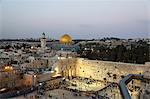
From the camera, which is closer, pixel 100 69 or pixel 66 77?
pixel 100 69

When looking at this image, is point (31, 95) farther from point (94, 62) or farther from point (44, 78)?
point (94, 62)

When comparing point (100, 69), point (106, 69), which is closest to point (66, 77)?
point (100, 69)

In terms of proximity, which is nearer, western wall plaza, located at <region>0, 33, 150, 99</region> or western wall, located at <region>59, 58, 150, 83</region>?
western wall plaza, located at <region>0, 33, 150, 99</region>

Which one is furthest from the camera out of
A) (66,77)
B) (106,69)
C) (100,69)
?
(66,77)

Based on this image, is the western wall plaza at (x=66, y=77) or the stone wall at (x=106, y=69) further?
the stone wall at (x=106, y=69)

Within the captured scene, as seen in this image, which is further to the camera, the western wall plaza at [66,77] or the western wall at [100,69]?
the western wall at [100,69]

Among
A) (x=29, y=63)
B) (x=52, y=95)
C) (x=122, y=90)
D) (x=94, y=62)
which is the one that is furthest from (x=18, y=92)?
(x=122, y=90)

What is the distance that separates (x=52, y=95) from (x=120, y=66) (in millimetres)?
2797

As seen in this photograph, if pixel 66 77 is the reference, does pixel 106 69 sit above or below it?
above

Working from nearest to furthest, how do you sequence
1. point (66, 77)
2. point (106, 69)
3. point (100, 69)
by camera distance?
point (106, 69) < point (100, 69) < point (66, 77)

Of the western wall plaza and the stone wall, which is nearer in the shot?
the western wall plaza

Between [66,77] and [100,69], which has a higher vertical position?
[100,69]

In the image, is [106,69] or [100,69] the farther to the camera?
[100,69]

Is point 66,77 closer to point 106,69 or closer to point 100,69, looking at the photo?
point 100,69
